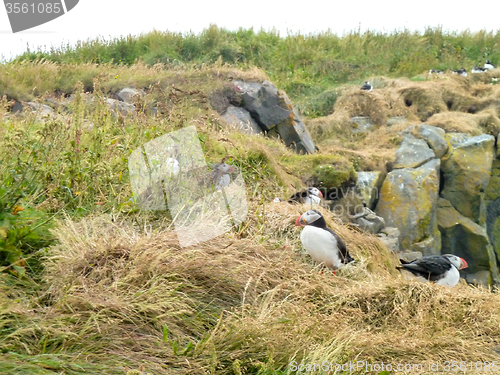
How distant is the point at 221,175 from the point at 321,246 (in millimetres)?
1660

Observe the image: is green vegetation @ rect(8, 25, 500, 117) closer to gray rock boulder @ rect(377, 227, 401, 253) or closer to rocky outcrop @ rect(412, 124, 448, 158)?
rocky outcrop @ rect(412, 124, 448, 158)

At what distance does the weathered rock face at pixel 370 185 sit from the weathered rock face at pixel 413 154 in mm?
705

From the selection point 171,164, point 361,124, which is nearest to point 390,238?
point 171,164

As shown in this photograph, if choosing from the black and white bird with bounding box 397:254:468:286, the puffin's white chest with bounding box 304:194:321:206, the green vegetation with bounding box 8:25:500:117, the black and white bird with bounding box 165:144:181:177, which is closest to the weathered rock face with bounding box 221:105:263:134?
the green vegetation with bounding box 8:25:500:117

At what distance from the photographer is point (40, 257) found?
3.69m

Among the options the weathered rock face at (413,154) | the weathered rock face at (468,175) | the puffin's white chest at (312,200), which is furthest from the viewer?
the weathered rock face at (468,175)

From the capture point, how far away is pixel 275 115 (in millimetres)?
10172

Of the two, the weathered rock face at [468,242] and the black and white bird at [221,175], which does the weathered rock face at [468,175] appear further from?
the black and white bird at [221,175]

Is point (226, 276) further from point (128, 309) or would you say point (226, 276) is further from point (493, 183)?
point (493, 183)

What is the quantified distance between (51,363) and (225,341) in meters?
0.97

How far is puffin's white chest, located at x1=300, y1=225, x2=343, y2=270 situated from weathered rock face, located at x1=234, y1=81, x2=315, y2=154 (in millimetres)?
5327

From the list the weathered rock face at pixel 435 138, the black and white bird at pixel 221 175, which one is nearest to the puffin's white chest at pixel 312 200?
the black and white bird at pixel 221 175

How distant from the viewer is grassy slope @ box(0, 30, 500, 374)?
2.92 meters

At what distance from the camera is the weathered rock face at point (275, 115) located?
10039 mm
